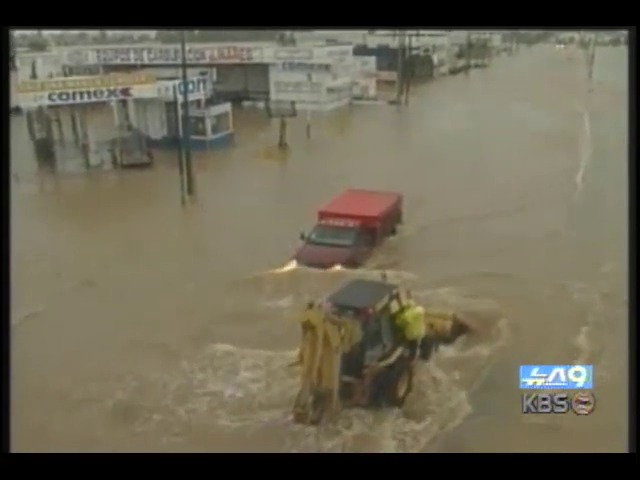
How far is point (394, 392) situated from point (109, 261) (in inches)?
27.8

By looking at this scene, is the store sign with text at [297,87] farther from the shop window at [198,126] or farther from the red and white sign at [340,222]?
the red and white sign at [340,222]

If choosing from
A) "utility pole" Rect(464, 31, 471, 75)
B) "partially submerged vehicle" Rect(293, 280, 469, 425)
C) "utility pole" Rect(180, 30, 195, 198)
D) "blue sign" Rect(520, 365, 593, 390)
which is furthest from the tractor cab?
"utility pole" Rect(464, 31, 471, 75)

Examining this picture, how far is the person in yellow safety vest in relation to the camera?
91.8 inches

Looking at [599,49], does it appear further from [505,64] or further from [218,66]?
[218,66]

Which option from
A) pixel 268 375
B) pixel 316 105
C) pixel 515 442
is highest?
pixel 316 105

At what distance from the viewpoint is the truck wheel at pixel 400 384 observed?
233 cm

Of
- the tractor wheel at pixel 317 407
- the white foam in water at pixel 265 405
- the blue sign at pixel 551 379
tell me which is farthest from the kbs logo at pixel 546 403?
the tractor wheel at pixel 317 407

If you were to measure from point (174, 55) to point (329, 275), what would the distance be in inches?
23.5

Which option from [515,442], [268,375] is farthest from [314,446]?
[515,442]

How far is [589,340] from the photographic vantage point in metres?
2.37

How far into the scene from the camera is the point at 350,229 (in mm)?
2334

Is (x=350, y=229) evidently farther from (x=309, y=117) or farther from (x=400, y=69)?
(x=400, y=69)
